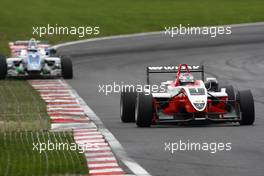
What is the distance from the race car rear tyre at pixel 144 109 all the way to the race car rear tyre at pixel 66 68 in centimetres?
1330

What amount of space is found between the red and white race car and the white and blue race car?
12.0 m

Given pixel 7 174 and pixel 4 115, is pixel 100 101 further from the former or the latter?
pixel 7 174

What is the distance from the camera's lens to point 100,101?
2611cm

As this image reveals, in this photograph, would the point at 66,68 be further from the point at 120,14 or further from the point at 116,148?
the point at 120,14

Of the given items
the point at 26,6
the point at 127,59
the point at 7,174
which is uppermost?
the point at 26,6

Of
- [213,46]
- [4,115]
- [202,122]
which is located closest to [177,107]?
[202,122]

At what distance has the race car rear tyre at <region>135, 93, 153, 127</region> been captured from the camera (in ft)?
64.4

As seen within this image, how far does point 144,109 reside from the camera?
1966 centimetres

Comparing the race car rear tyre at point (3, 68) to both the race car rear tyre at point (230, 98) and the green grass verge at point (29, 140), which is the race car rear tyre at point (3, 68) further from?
the race car rear tyre at point (230, 98)

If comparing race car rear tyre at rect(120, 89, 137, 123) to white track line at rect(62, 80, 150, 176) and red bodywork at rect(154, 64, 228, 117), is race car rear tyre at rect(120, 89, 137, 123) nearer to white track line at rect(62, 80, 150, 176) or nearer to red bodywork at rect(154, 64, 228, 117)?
white track line at rect(62, 80, 150, 176)

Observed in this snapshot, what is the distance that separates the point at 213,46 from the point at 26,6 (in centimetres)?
1644

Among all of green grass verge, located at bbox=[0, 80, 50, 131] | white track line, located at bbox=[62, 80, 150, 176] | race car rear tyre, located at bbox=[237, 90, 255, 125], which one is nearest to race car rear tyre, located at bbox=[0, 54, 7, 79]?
green grass verge, located at bbox=[0, 80, 50, 131]

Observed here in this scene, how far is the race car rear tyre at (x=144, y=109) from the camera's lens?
64.4 ft

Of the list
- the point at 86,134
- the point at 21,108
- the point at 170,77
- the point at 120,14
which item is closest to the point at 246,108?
the point at 86,134
